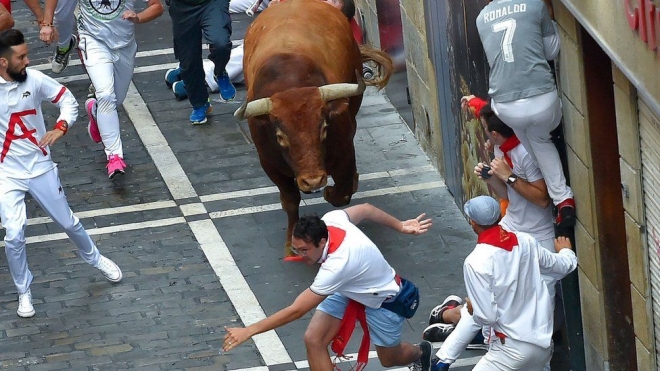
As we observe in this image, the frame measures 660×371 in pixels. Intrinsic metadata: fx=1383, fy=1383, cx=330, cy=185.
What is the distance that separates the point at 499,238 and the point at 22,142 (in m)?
4.35

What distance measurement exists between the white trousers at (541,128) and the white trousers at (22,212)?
3826 millimetres

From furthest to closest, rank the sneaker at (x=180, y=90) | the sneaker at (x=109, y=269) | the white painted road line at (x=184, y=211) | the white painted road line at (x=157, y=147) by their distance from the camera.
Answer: the sneaker at (x=180, y=90) → the white painted road line at (x=157, y=147) → the white painted road line at (x=184, y=211) → the sneaker at (x=109, y=269)

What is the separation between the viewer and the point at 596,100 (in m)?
8.70

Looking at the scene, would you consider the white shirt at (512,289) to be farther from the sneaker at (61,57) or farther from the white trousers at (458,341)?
the sneaker at (61,57)

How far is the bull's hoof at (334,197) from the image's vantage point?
12.3 metres

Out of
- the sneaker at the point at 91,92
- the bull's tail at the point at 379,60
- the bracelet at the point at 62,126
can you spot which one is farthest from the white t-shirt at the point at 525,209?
the sneaker at the point at 91,92

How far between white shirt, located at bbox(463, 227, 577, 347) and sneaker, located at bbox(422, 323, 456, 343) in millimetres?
1643

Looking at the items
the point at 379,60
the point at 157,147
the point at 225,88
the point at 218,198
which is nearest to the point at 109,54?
the point at 157,147

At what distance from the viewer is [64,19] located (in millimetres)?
16234

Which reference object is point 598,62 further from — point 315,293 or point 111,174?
point 111,174

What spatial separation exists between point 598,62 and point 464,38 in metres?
2.72

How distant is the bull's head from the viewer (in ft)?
36.5

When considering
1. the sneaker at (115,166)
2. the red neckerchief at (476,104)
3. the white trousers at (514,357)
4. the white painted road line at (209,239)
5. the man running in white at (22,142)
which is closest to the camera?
the white trousers at (514,357)

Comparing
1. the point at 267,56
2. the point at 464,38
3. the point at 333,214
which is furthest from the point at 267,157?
the point at 333,214
